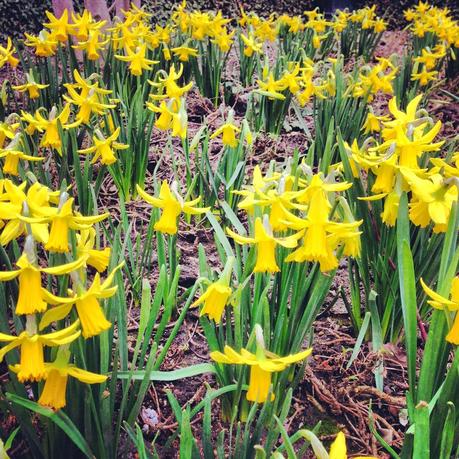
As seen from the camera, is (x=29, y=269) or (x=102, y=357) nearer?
(x=29, y=269)

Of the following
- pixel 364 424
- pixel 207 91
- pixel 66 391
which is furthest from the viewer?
pixel 207 91

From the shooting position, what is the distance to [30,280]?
3.23ft

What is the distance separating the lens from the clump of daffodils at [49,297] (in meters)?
0.95

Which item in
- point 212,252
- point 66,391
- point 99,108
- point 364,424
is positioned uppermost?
point 99,108

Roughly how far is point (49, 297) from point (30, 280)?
47mm

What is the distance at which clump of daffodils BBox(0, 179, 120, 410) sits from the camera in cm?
95

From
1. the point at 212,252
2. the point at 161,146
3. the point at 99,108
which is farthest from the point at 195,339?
the point at 161,146

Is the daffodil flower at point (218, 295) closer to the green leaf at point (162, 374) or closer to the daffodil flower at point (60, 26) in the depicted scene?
the green leaf at point (162, 374)

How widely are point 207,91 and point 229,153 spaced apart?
157cm

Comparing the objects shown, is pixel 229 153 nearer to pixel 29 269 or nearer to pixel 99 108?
pixel 99 108

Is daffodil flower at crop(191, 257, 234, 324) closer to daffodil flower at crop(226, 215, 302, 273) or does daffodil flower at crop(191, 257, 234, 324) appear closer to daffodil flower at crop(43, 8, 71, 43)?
daffodil flower at crop(226, 215, 302, 273)

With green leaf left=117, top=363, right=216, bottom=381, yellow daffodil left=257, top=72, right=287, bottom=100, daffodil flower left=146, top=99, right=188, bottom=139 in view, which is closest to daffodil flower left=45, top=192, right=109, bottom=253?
green leaf left=117, top=363, right=216, bottom=381

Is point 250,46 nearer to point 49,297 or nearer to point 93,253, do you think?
point 93,253

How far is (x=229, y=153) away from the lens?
89.2 inches
